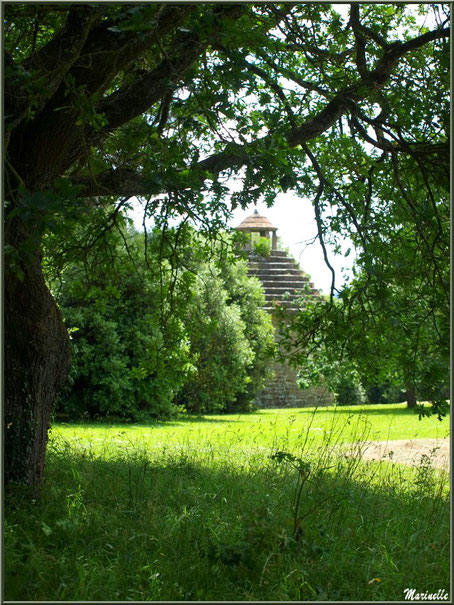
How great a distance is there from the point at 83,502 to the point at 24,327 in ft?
4.91

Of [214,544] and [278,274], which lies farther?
[278,274]

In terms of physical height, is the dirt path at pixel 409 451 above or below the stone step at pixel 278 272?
below

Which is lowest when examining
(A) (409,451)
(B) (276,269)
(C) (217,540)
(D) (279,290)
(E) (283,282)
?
(A) (409,451)

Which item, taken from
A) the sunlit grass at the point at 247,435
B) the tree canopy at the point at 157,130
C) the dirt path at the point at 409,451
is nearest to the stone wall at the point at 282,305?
the sunlit grass at the point at 247,435

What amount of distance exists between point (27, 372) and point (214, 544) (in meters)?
2.27

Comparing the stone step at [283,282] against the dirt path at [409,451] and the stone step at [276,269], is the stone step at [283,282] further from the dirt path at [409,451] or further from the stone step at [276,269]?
the dirt path at [409,451]

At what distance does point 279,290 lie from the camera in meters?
25.1

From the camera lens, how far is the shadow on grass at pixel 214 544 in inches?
130

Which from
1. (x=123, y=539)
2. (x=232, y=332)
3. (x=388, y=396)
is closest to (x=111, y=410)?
(x=232, y=332)

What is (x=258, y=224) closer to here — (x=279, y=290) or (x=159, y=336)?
(x=279, y=290)

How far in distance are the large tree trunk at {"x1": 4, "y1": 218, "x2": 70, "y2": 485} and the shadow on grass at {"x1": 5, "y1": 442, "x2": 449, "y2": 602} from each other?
0.32 meters

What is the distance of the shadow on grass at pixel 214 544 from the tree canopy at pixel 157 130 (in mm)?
994

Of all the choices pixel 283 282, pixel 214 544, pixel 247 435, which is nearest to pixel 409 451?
pixel 247 435

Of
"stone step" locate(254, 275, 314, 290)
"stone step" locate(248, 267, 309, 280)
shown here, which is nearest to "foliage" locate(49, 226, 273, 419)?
"stone step" locate(254, 275, 314, 290)
